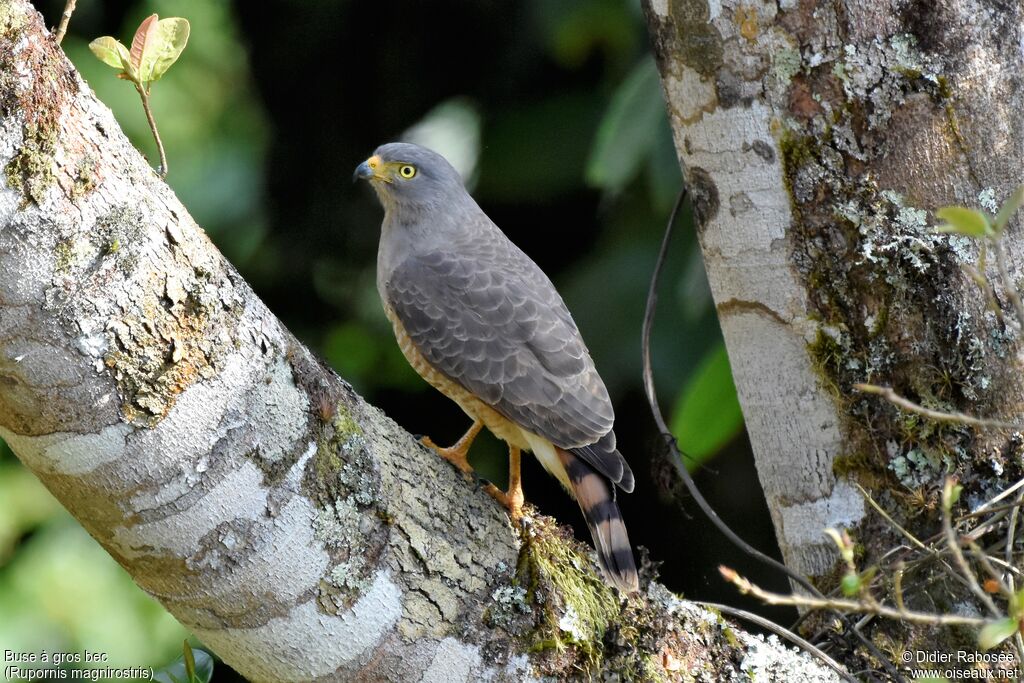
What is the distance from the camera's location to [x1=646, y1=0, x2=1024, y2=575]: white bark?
2.45 m

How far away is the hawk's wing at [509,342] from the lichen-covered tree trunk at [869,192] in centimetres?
69

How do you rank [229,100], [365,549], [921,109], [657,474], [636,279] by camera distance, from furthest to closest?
[229,100], [636,279], [657,474], [921,109], [365,549]

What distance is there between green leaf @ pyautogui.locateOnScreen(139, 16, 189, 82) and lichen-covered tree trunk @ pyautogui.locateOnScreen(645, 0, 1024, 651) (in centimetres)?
110

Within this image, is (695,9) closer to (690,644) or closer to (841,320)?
(841,320)

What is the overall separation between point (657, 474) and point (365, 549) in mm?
1345

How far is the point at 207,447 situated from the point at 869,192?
1586mm

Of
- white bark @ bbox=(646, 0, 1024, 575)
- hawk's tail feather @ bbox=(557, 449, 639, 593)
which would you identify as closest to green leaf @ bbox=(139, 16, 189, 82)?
white bark @ bbox=(646, 0, 1024, 575)

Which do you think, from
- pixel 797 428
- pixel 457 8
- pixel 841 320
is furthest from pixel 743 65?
pixel 457 8

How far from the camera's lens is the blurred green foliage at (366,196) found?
4.39m

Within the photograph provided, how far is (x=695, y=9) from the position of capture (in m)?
2.49

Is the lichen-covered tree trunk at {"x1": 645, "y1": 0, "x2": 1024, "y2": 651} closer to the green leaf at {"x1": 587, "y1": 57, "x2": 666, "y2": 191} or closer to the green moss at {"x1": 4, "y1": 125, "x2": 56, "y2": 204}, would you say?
the green leaf at {"x1": 587, "y1": 57, "x2": 666, "y2": 191}

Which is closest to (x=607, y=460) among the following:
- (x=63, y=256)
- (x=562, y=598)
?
(x=562, y=598)

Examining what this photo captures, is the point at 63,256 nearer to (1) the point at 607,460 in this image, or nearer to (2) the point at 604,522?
(2) the point at 604,522

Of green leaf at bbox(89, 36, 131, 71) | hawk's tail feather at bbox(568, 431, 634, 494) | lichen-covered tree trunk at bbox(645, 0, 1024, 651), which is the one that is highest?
green leaf at bbox(89, 36, 131, 71)
